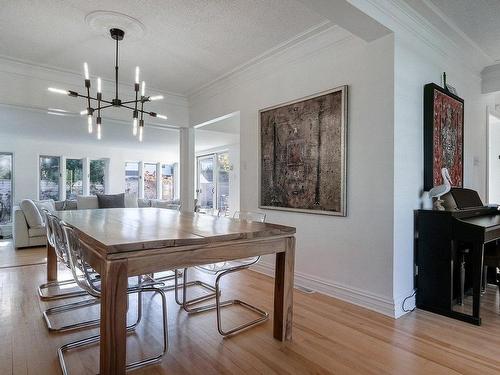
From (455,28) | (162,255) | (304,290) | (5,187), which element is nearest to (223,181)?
(5,187)

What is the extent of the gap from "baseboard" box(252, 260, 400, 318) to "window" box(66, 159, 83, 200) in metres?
7.45

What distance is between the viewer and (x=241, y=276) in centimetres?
348

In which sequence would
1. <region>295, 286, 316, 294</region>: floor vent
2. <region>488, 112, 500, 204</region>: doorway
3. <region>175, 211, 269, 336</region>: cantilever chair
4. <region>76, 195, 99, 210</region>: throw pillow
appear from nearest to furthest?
<region>175, 211, 269, 336</region>: cantilever chair, <region>295, 286, 316, 294</region>: floor vent, <region>488, 112, 500, 204</region>: doorway, <region>76, 195, 99, 210</region>: throw pillow

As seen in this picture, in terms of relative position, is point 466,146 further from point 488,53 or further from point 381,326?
point 381,326

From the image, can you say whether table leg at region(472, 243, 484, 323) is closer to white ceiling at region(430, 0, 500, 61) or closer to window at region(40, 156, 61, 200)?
white ceiling at region(430, 0, 500, 61)

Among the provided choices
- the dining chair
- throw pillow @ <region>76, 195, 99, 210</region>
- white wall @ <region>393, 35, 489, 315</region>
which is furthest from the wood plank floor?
white wall @ <region>393, 35, 489, 315</region>

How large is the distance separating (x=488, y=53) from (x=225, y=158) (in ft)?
19.1

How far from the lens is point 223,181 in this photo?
8250mm

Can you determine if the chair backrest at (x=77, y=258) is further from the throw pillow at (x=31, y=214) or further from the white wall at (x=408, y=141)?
the throw pillow at (x=31, y=214)

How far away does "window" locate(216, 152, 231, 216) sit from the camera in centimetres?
805

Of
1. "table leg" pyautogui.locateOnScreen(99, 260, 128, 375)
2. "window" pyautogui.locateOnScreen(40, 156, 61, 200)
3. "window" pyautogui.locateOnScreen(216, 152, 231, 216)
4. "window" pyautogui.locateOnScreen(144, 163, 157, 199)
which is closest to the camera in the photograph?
"table leg" pyautogui.locateOnScreen(99, 260, 128, 375)

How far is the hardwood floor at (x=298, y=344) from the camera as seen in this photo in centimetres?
173

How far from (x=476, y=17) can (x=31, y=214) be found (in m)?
6.21

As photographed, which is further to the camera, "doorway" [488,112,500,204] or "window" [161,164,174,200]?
"window" [161,164,174,200]
